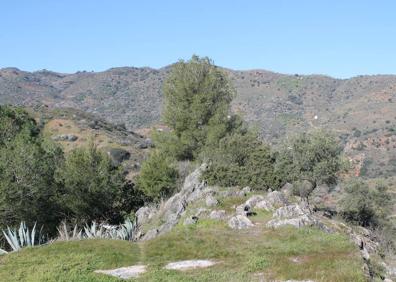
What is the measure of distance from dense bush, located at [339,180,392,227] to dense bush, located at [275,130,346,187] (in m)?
6.99

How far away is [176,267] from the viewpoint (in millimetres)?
17484

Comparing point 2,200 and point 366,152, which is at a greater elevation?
point 2,200

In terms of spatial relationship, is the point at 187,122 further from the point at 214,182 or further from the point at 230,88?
the point at 214,182

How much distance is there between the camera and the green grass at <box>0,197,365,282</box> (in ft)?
53.0

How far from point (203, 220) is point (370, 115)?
147 metres

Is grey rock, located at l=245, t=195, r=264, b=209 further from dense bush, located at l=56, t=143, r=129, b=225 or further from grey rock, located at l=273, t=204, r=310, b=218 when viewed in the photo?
Result: dense bush, located at l=56, t=143, r=129, b=225

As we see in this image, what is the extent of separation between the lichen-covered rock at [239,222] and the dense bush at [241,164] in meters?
12.3

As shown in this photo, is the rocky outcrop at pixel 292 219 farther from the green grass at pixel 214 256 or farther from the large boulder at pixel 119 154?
the large boulder at pixel 119 154

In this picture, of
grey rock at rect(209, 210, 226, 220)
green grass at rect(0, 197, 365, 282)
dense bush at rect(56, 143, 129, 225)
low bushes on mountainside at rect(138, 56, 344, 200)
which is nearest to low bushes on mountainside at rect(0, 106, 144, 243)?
dense bush at rect(56, 143, 129, 225)

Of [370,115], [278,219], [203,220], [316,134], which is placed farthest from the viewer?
[370,115]

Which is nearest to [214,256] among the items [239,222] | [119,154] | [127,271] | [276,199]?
[127,271]

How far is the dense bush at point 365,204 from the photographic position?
49834mm

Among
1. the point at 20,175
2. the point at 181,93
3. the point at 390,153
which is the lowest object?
the point at 390,153

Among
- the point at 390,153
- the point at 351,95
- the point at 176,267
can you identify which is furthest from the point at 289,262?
the point at 351,95
